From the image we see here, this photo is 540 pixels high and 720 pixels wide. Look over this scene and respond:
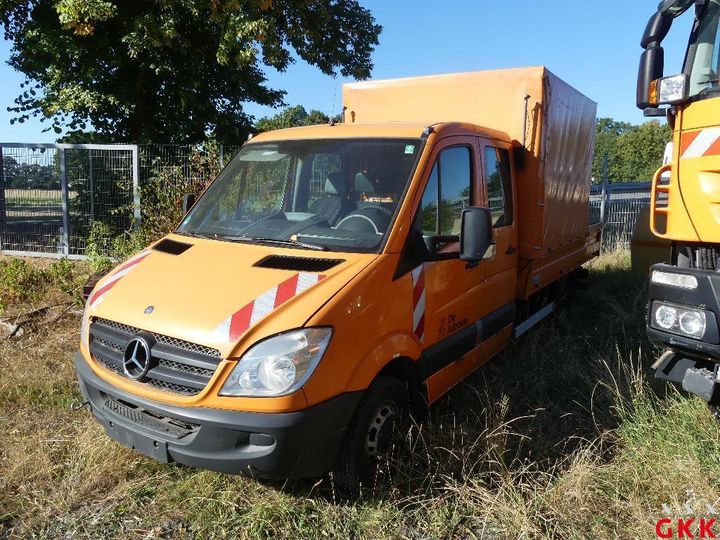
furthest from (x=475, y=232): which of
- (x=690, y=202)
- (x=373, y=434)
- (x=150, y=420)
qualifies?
(x=150, y=420)

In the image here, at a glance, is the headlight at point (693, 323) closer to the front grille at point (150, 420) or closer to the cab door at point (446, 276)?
the cab door at point (446, 276)

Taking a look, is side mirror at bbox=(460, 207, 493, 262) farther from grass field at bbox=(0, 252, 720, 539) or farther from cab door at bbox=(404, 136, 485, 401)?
grass field at bbox=(0, 252, 720, 539)

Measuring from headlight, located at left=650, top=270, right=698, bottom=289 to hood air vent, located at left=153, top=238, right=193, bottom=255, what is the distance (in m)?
2.87

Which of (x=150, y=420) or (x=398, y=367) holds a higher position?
(x=398, y=367)

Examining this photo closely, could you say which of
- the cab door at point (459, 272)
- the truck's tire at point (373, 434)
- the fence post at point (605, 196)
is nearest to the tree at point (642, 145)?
the fence post at point (605, 196)

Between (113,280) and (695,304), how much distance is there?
3.39m

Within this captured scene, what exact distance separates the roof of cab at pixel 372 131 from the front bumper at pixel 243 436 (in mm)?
1844

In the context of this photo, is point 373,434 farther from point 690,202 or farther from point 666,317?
point 690,202

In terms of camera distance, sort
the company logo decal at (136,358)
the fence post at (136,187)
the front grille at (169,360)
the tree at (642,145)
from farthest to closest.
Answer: the tree at (642,145) → the fence post at (136,187) → the company logo decal at (136,358) → the front grille at (169,360)

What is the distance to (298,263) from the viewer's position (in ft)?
10.3

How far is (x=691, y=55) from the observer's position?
137 inches

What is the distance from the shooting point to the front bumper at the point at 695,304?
116 inches

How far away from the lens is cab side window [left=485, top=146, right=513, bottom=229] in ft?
14.7

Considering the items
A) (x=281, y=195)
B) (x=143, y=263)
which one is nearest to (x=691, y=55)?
(x=281, y=195)
